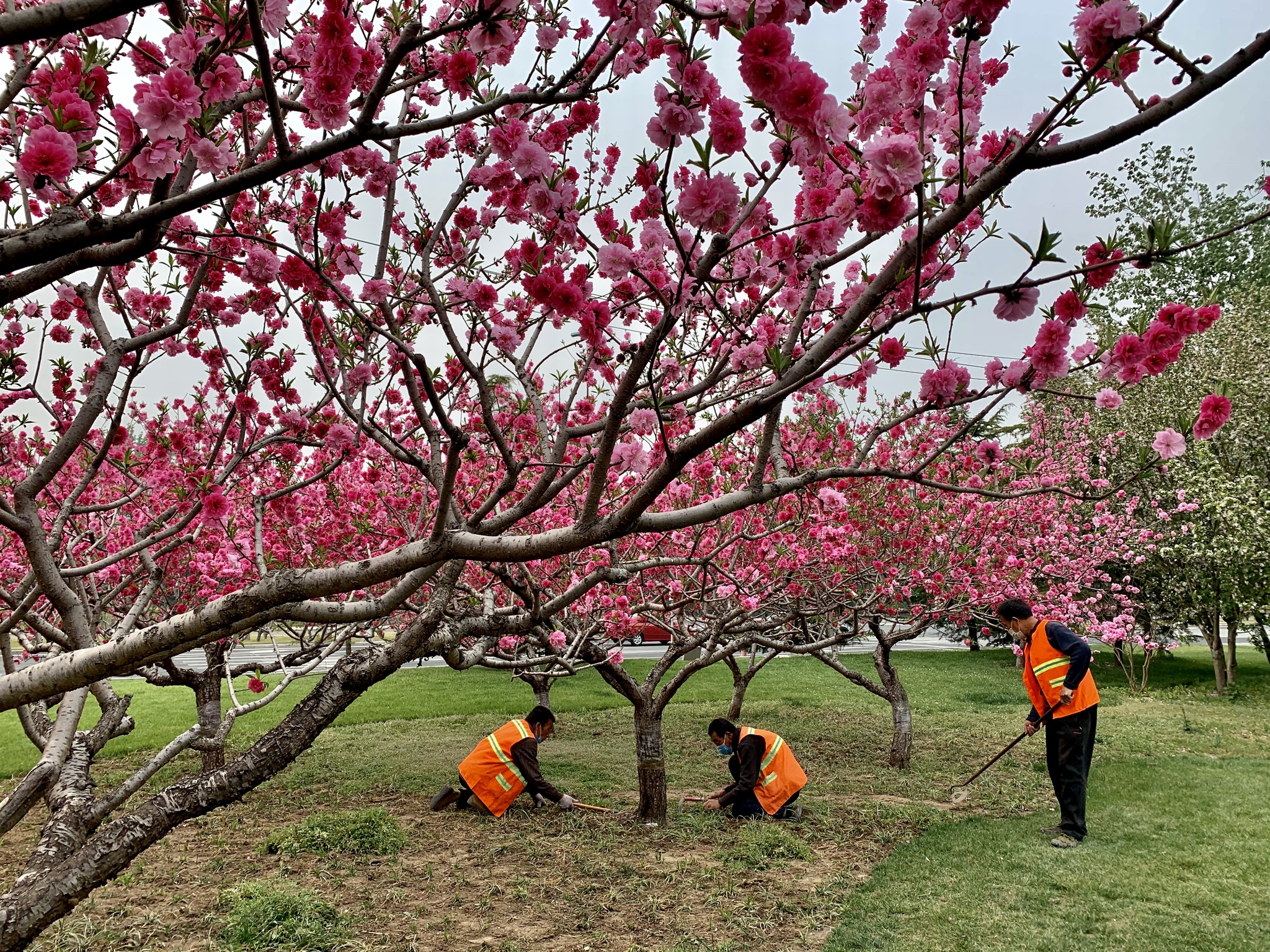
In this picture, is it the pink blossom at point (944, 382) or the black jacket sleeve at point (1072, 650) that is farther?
the black jacket sleeve at point (1072, 650)

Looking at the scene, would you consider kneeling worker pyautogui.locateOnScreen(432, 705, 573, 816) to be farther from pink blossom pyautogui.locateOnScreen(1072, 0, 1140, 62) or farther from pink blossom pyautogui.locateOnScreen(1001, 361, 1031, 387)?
pink blossom pyautogui.locateOnScreen(1072, 0, 1140, 62)

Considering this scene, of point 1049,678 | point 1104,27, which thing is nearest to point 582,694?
point 1049,678

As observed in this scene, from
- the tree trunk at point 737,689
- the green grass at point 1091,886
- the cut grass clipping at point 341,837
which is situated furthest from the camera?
the tree trunk at point 737,689

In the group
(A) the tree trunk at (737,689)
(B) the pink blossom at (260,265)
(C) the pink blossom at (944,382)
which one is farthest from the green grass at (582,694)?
(C) the pink blossom at (944,382)

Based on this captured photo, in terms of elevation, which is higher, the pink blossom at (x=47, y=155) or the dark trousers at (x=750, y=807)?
the pink blossom at (x=47, y=155)

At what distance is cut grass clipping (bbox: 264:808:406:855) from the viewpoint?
18.7 feet

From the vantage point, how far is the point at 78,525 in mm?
6234

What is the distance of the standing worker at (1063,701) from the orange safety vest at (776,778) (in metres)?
2.00

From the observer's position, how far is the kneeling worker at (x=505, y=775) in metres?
6.68

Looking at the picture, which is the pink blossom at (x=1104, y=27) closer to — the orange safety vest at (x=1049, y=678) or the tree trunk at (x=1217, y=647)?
the orange safety vest at (x=1049, y=678)

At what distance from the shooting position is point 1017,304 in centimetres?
212

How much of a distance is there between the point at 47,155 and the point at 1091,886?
251 inches

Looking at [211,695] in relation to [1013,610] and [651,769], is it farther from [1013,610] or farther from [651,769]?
[1013,610]

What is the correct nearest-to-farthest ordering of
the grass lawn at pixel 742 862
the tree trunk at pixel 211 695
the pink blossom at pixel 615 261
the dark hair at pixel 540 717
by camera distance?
1. the pink blossom at pixel 615 261
2. the grass lawn at pixel 742 862
3. the tree trunk at pixel 211 695
4. the dark hair at pixel 540 717
